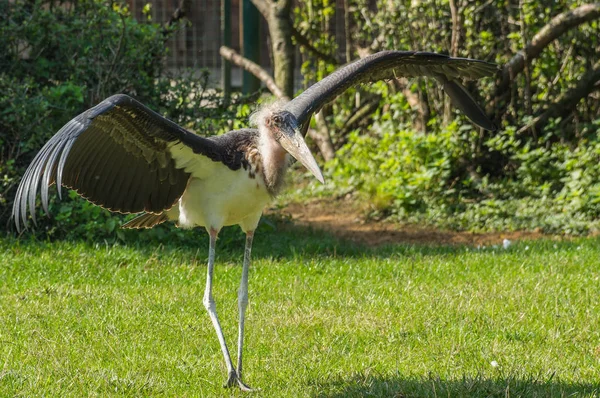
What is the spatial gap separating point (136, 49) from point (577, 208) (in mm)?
3856

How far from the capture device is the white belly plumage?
424 centimetres

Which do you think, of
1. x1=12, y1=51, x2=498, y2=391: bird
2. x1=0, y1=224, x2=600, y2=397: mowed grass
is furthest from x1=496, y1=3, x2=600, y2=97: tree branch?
x1=12, y1=51, x2=498, y2=391: bird

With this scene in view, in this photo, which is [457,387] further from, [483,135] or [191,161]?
[483,135]

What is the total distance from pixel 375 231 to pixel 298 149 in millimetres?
3967

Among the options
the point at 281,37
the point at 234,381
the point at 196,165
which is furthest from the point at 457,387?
the point at 281,37

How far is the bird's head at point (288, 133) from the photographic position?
4.00m

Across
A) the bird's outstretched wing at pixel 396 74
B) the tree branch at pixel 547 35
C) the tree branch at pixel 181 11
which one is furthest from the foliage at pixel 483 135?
the bird's outstretched wing at pixel 396 74

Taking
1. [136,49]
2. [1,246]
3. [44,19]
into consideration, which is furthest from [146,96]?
[1,246]

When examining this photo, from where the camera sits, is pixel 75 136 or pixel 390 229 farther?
pixel 390 229

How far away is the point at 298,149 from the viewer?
4.02 metres

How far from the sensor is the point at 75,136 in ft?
11.5

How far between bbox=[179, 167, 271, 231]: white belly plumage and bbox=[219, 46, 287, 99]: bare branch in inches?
191

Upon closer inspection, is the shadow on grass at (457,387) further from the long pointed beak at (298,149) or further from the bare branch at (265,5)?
the bare branch at (265,5)

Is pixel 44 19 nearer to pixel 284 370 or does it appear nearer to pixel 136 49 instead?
pixel 136 49
